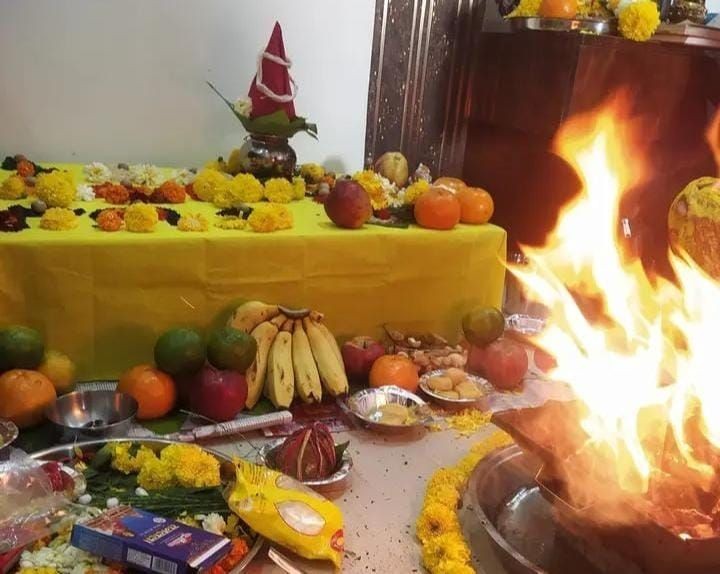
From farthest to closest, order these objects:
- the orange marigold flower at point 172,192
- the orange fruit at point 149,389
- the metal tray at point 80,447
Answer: the orange marigold flower at point 172,192
the orange fruit at point 149,389
the metal tray at point 80,447

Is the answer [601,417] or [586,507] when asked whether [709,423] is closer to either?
[601,417]

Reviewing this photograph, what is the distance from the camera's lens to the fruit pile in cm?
185

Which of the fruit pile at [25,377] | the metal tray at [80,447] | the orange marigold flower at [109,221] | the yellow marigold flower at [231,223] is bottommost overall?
the metal tray at [80,447]

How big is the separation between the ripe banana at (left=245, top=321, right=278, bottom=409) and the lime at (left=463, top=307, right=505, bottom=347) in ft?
2.26

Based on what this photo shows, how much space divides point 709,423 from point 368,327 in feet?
3.98

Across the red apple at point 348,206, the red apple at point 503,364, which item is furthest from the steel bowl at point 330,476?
the red apple at point 348,206

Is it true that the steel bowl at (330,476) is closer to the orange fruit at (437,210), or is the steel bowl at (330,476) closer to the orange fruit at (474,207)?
the orange fruit at (437,210)

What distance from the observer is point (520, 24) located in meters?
3.04

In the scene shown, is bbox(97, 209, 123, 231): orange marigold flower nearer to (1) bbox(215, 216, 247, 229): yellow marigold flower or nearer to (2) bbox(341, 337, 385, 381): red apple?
(1) bbox(215, 216, 247, 229): yellow marigold flower

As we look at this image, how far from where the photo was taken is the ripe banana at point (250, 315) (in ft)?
7.28

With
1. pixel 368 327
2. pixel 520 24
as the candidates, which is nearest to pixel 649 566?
pixel 368 327

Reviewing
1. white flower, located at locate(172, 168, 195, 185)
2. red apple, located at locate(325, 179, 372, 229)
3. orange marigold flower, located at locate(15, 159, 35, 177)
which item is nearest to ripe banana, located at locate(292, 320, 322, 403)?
red apple, located at locate(325, 179, 372, 229)

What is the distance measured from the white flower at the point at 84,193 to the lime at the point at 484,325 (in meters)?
1.37

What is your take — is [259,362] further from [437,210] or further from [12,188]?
[12,188]
